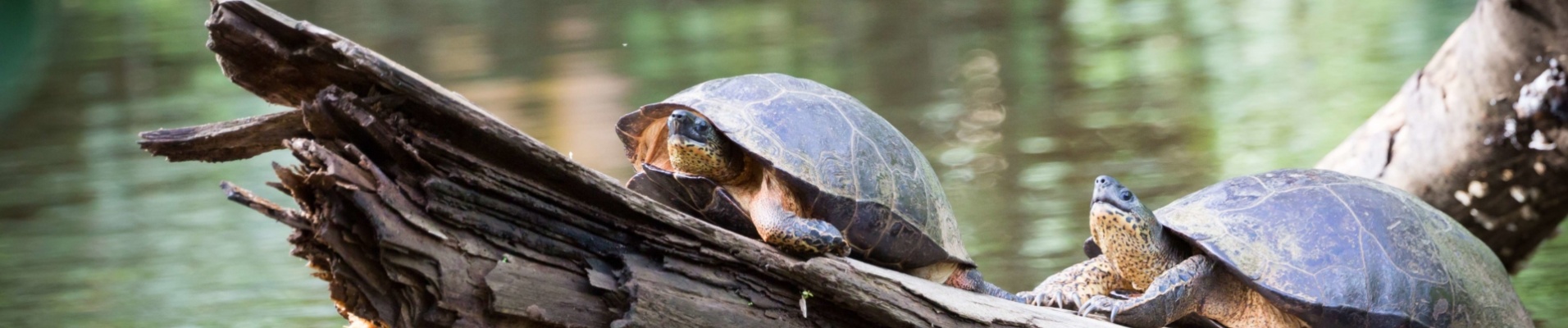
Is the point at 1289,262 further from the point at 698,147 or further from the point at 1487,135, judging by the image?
the point at 1487,135

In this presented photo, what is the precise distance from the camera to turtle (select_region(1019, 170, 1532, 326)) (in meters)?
2.12

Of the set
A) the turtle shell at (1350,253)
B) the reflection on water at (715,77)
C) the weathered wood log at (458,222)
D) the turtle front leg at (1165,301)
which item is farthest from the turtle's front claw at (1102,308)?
the reflection on water at (715,77)

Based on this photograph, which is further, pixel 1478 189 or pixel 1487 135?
pixel 1478 189

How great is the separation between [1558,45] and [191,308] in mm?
6280

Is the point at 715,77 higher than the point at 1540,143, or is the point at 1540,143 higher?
the point at 715,77

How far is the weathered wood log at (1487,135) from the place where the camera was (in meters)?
3.23

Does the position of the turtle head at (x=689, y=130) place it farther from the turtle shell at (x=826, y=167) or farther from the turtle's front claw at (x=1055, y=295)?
the turtle's front claw at (x=1055, y=295)

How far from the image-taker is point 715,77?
5957mm

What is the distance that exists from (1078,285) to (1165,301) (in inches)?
→ 11.5

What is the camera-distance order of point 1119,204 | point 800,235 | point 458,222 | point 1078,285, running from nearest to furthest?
point 458,222
point 800,235
point 1119,204
point 1078,285

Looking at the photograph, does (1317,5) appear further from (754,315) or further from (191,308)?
(191,308)

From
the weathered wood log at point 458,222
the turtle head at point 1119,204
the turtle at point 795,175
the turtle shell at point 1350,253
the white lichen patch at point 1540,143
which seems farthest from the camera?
the white lichen patch at point 1540,143

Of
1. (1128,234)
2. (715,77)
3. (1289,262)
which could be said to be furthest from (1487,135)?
(715,77)

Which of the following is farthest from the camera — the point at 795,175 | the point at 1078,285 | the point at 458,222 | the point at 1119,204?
the point at 1078,285
